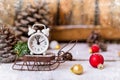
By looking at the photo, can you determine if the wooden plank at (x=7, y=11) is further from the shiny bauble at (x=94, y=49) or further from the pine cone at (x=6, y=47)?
the shiny bauble at (x=94, y=49)

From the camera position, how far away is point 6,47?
1075 millimetres

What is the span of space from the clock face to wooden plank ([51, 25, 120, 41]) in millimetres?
450

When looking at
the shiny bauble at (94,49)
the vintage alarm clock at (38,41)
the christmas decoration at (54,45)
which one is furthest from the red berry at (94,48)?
the vintage alarm clock at (38,41)

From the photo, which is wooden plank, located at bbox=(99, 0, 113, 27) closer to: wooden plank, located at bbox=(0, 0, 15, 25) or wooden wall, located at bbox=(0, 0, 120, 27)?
wooden wall, located at bbox=(0, 0, 120, 27)

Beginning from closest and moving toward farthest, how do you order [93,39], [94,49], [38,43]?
1. [38,43]
2. [94,49]
3. [93,39]

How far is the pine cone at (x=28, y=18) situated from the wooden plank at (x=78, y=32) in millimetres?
97

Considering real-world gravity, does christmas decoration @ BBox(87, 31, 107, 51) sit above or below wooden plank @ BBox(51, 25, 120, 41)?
below

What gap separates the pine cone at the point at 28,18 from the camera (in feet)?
4.43

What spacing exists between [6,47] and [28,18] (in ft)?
0.98

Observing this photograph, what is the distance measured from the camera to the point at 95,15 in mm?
1457

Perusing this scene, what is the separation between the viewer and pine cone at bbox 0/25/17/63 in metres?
1.07

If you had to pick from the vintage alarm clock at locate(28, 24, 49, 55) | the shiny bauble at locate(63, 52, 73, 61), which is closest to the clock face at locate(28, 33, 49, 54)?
the vintage alarm clock at locate(28, 24, 49, 55)

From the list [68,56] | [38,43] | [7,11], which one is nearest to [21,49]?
[38,43]

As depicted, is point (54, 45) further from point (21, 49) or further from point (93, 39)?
point (21, 49)
